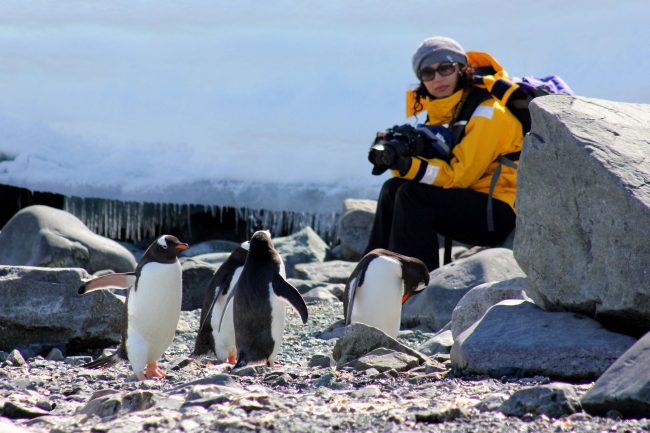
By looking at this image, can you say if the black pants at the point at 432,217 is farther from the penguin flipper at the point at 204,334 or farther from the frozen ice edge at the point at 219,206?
the frozen ice edge at the point at 219,206

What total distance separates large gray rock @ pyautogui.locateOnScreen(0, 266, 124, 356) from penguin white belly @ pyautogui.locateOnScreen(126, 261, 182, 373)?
2.14 ft

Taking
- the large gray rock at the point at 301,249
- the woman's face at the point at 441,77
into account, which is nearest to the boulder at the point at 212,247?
the large gray rock at the point at 301,249

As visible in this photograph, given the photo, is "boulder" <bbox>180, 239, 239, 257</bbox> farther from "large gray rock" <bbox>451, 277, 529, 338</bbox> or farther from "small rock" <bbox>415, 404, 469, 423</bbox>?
"small rock" <bbox>415, 404, 469, 423</bbox>

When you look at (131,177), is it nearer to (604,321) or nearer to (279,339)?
(279,339)

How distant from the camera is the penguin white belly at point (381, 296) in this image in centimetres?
530

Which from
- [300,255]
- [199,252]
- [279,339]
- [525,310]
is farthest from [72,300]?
[199,252]

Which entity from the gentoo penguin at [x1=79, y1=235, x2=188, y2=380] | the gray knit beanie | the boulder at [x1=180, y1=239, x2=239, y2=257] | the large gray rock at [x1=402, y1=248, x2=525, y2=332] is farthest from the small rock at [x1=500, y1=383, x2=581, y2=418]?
the boulder at [x1=180, y1=239, x2=239, y2=257]

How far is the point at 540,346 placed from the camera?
374 cm

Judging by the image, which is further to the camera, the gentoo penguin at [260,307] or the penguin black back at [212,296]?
the penguin black back at [212,296]

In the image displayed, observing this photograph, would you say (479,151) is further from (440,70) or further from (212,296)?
(212,296)

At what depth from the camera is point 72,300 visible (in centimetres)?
550

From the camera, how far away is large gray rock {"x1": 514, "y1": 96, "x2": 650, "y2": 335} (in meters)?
3.65

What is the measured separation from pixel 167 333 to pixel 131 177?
617 cm

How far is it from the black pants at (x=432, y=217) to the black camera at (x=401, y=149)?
0.15 m
